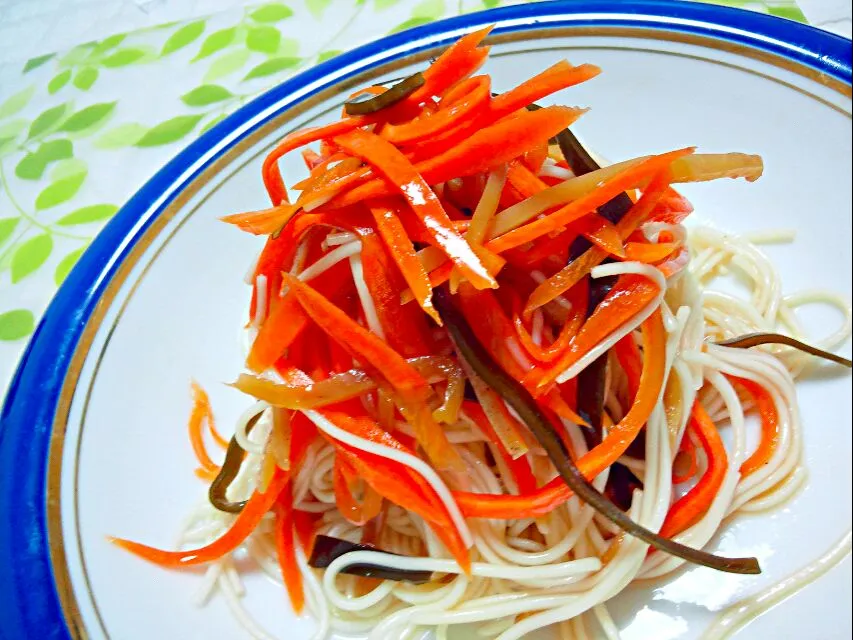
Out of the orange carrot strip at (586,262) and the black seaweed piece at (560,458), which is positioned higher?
the orange carrot strip at (586,262)

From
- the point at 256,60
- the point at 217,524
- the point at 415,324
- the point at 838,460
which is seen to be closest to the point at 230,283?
the point at 217,524

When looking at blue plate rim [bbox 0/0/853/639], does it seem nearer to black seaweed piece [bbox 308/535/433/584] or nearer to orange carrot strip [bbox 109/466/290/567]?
orange carrot strip [bbox 109/466/290/567]

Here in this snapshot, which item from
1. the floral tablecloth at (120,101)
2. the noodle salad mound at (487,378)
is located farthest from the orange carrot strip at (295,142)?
the floral tablecloth at (120,101)

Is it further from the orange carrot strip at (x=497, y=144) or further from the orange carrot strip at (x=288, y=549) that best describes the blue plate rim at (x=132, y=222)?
the orange carrot strip at (x=497, y=144)

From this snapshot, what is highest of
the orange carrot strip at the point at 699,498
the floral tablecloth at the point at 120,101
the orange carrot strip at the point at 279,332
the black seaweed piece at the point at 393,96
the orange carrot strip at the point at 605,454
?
the floral tablecloth at the point at 120,101

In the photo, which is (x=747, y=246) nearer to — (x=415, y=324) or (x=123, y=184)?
(x=415, y=324)

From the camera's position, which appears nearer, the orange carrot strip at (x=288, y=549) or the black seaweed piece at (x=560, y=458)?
the black seaweed piece at (x=560, y=458)
